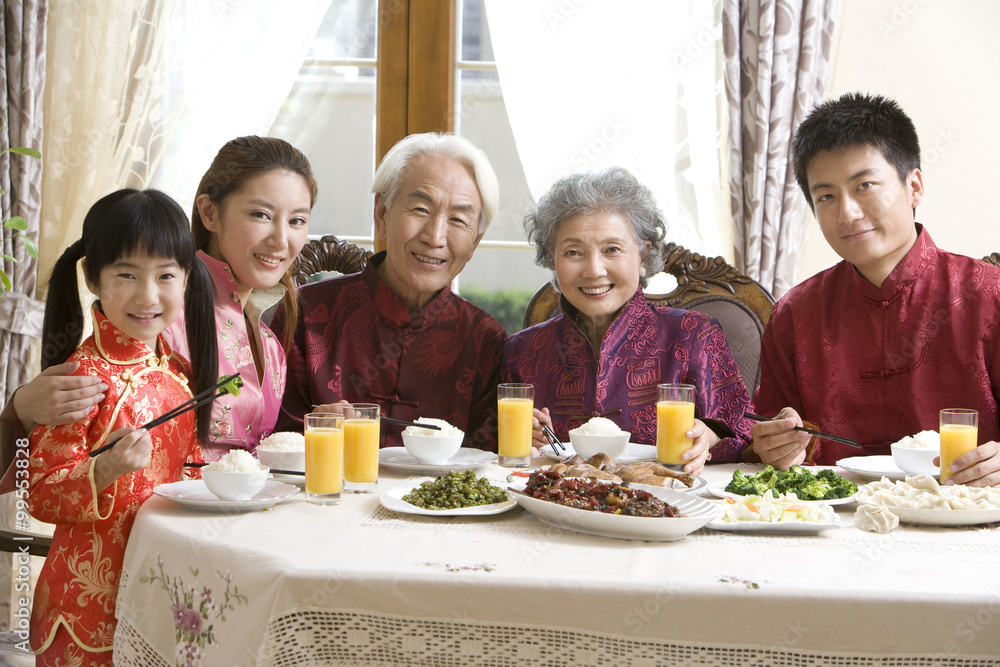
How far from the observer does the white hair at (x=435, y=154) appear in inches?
99.9

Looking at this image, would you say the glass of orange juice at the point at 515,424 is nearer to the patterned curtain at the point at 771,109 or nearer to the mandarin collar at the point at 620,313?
the mandarin collar at the point at 620,313

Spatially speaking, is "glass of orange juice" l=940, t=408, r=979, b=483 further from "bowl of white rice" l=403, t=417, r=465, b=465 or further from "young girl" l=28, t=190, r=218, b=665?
"young girl" l=28, t=190, r=218, b=665

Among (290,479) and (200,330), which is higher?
(200,330)

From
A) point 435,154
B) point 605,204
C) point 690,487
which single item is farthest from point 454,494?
point 435,154

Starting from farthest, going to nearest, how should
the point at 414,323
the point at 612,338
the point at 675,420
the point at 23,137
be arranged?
the point at 23,137
the point at 414,323
the point at 612,338
the point at 675,420

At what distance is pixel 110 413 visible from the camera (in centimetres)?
152

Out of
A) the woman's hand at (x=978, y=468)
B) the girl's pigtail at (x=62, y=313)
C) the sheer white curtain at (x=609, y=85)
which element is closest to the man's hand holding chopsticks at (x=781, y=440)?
the woman's hand at (x=978, y=468)

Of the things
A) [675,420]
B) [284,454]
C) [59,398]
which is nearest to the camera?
[59,398]

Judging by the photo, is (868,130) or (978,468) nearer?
(978,468)

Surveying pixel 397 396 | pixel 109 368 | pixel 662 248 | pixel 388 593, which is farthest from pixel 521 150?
pixel 388 593

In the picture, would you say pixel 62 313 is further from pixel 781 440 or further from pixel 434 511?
pixel 781 440

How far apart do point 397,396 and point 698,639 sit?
1541 millimetres

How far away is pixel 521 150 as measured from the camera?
12.6ft

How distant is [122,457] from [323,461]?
1.07ft
